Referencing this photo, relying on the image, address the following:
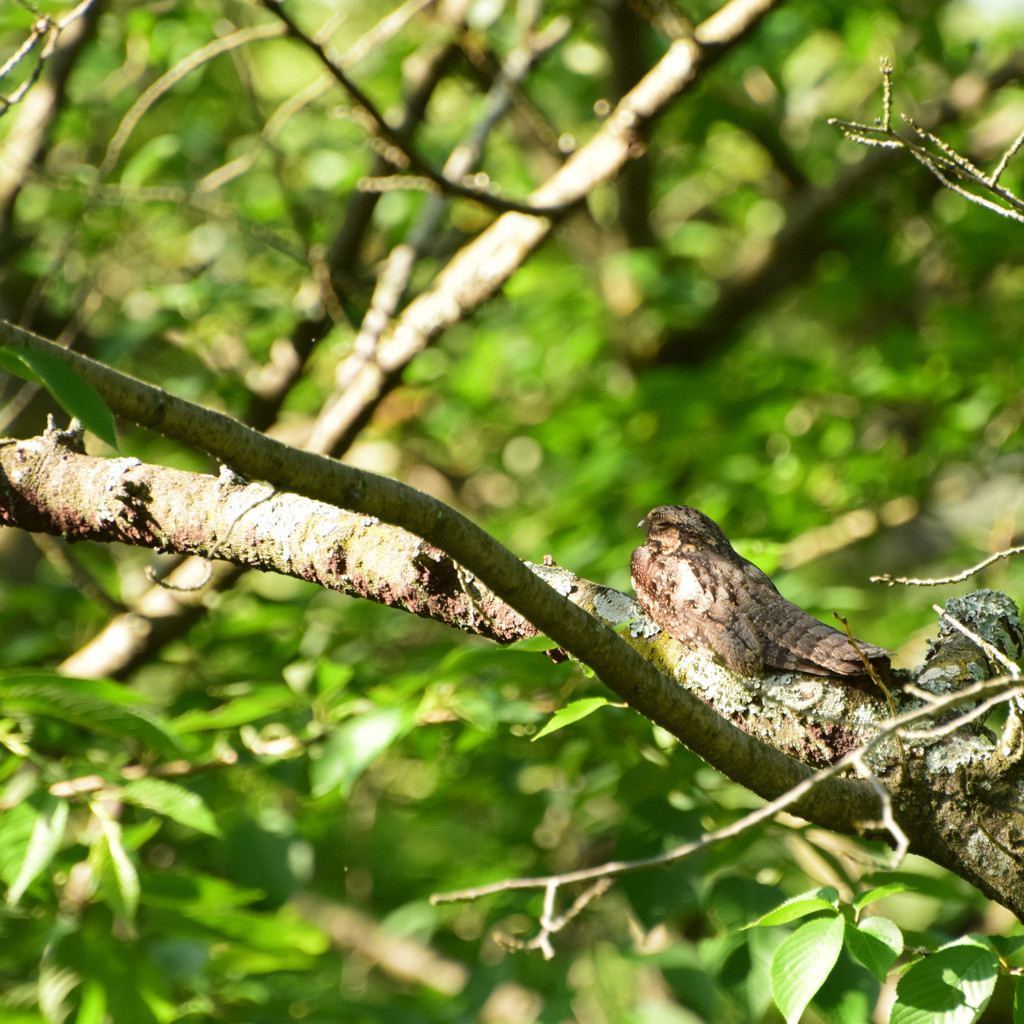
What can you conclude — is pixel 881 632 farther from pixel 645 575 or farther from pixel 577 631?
pixel 577 631

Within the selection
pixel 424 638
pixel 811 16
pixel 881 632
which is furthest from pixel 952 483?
pixel 424 638

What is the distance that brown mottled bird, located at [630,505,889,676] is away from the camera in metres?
1.53

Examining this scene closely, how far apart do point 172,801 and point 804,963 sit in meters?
1.37

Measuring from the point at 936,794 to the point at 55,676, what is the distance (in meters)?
1.62

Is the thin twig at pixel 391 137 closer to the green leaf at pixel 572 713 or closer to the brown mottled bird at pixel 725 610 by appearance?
the brown mottled bird at pixel 725 610

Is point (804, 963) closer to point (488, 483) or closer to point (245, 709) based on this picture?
point (245, 709)

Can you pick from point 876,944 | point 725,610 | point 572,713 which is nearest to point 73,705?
point 572,713

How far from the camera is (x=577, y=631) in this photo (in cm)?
127

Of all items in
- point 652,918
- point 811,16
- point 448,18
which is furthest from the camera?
point 811,16

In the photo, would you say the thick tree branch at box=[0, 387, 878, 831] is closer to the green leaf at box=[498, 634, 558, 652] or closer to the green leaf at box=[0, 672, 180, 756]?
the green leaf at box=[498, 634, 558, 652]

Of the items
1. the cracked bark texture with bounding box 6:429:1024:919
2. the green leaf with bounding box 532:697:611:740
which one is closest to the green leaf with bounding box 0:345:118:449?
the cracked bark texture with bounding box 6:429:1024:919

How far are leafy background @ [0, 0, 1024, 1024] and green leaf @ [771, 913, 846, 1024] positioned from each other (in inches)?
21.5

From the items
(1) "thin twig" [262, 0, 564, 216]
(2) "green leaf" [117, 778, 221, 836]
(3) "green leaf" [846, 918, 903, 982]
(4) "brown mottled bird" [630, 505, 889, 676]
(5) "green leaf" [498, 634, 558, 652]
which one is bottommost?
(3) "green leaf" [846, 918, 903, 982]

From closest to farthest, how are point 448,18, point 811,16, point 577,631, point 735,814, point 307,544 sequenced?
1. point 577,631
2. point 307,544
3. point 735,814
4. point 448,18
5. point 811,16
